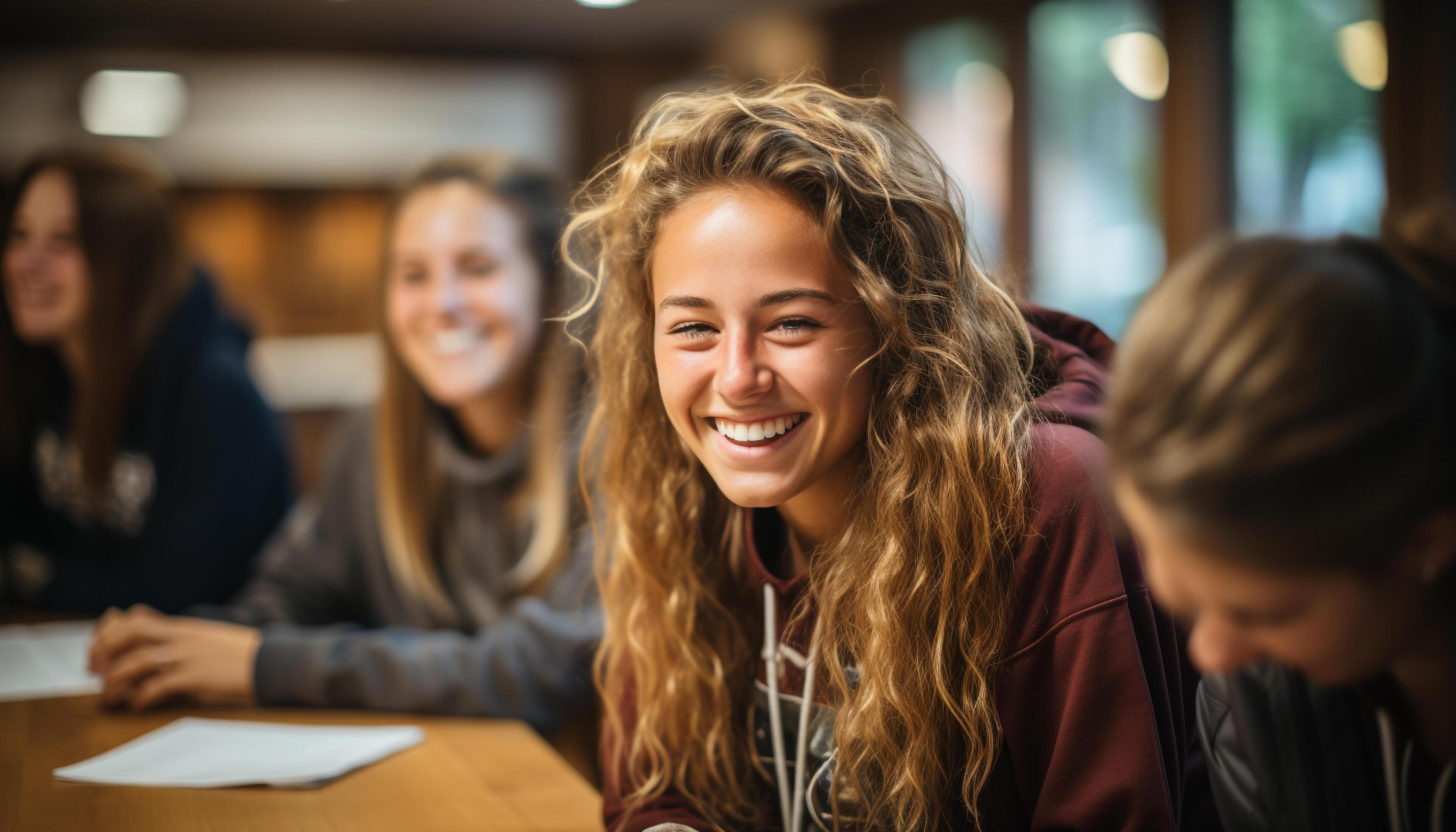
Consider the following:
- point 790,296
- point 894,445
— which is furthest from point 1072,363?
point 790,296

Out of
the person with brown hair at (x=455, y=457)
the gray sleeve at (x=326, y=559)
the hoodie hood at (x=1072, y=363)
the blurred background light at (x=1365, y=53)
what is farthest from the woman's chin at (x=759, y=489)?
the blurred background light at (x=1365, y=53)

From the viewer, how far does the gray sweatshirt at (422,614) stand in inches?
58.4

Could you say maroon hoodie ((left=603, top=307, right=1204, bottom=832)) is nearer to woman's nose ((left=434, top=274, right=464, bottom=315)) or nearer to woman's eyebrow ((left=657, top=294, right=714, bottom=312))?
woman's eyebrow ((left=657, top=294, right=714, bottom=312))

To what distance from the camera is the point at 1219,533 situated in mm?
623

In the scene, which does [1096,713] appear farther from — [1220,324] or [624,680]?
[624,680]

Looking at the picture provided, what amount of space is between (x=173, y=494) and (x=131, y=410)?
216mm

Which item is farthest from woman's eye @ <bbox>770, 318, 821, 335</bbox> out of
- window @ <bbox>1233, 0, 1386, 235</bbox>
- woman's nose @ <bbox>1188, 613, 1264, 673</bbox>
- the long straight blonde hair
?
window @ <bbox>1233, 0, 1386, 235</bbox>

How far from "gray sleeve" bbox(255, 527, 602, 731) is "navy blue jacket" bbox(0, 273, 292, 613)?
0.62 metres

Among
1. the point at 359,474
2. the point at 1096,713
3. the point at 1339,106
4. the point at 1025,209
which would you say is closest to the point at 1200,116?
the point at 1339,106

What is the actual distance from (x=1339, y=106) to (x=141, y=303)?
322 centimetres

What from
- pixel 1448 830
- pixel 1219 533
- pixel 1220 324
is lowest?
pixel 1448 830

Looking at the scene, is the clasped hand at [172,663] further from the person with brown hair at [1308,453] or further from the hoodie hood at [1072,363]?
the person with brown hair at [1308,453]

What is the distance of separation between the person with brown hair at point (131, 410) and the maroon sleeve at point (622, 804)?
1.19m

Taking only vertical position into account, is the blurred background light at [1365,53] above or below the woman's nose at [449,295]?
above
